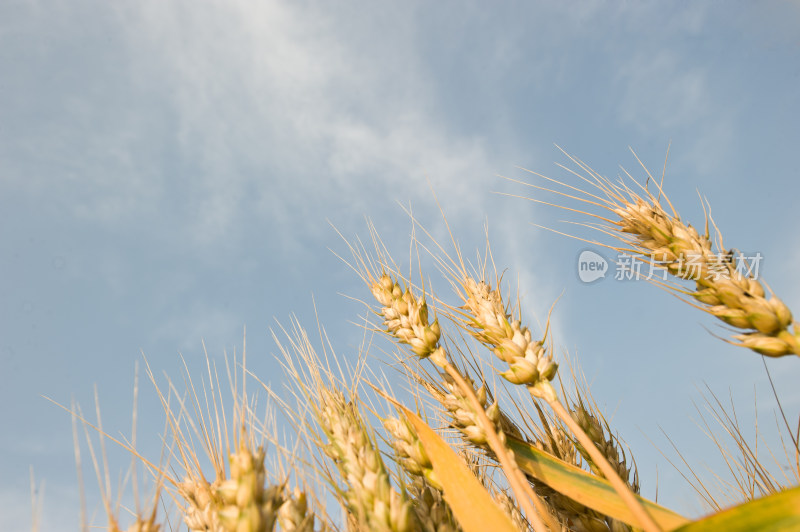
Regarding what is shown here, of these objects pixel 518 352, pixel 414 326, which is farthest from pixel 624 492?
pixel 414 326

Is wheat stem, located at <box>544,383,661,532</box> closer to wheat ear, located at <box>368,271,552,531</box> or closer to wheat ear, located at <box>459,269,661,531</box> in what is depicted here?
wheat ear, located at <box>459,269,661,531</box>

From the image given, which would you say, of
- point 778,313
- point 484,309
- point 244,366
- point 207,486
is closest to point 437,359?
point 484,309

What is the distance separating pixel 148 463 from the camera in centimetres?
137

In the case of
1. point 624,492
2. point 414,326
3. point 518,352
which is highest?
point 414,326

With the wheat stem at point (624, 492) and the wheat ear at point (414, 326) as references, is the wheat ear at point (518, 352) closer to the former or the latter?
the wheat stem at point (624, 492)

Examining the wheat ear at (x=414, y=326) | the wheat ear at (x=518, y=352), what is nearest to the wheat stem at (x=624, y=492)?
the wheat ear at (x=518, y=352)

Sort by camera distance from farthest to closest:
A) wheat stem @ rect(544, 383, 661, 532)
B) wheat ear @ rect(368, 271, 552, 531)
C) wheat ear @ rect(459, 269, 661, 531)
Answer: wheat ear @ rect(368, 271, 552, 531), wheat ear @ rect(459, 269, 661, 531), wheat stem @ rect(544, 383, 661, 532)

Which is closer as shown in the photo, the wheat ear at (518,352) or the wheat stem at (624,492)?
the wheat stem at (624,492)

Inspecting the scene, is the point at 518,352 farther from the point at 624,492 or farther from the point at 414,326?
the point at 624,492

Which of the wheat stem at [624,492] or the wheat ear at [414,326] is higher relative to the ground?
the wheat ear at [414,326]

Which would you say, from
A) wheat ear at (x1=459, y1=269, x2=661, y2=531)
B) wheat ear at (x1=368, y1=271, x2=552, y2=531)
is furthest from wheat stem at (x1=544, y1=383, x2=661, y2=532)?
wheat ear at (x1=368, y1=271, x2=552, y2=531)

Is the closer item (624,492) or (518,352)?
(624,492)

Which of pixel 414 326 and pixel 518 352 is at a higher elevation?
pixel 414 326

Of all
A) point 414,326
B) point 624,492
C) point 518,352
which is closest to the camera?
point 624,492
